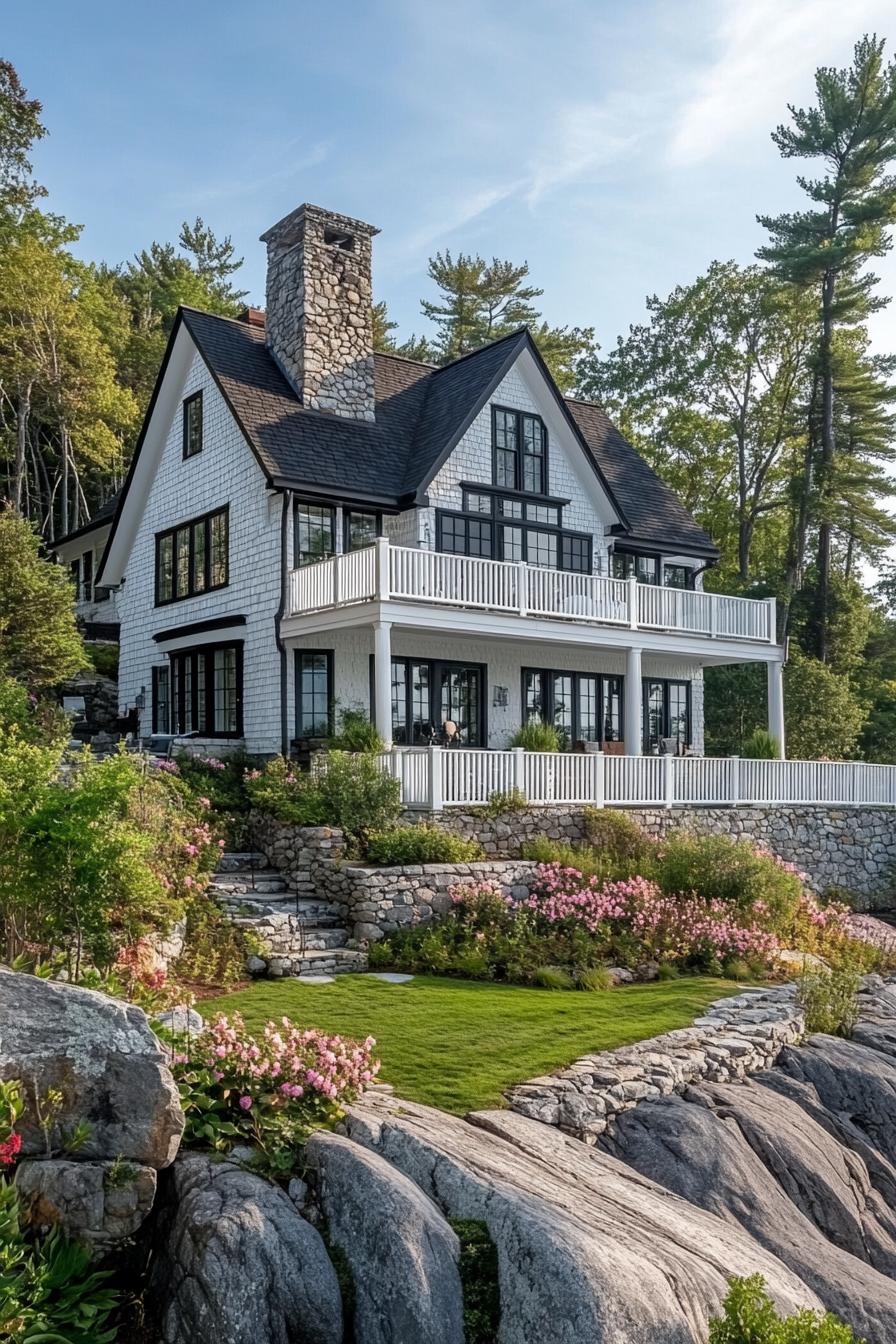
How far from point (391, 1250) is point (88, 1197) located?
167cm

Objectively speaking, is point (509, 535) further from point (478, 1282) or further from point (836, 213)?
point (836, 213)

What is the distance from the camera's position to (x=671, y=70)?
11164mm

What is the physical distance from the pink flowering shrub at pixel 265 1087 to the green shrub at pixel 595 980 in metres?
5.48

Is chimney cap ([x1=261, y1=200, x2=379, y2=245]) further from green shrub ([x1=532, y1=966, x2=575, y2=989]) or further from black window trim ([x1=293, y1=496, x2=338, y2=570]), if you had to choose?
green shrub ([x1=532, y1=966, x2=575, y2=989])

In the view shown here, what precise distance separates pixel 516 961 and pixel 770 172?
3171cm

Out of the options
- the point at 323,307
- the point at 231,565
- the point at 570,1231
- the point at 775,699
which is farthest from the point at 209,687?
the point at 570,1231

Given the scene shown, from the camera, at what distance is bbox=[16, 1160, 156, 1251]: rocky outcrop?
5.82 metres

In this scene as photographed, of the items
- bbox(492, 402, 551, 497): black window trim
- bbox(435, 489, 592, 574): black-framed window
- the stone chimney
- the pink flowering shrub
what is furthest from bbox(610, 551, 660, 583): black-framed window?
the pink flowering shrub

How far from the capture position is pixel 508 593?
19.0 m

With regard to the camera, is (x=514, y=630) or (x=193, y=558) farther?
(x=193, y=558)

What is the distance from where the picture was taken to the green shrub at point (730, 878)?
1515 centimetres

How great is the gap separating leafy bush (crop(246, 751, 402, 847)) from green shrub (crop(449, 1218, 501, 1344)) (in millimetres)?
9080

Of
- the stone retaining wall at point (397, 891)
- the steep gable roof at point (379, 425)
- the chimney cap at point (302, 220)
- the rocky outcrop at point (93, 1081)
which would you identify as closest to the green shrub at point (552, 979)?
the stone retaining wall at point (397, 891)

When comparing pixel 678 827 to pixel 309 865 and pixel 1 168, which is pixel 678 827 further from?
pixel 1 168
